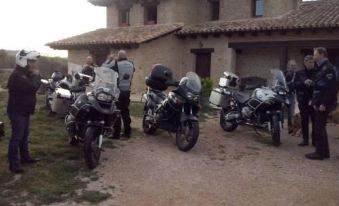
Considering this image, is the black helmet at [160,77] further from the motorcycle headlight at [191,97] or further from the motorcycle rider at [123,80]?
the motorcycle headlight at [191,97]

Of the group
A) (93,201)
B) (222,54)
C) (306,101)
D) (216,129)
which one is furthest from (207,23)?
(93,201)

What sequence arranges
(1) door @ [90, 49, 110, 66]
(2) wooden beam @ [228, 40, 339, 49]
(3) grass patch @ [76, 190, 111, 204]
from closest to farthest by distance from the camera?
(3) grass patch @ [76, 190, 111, 204] < (2) wooden beam @ [228, 40, 339, 49] < (1) door @ [90, 49, 110, 66]

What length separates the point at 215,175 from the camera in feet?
19.6

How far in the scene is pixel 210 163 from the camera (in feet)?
21.8

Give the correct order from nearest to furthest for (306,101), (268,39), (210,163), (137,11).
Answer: (210,163)
(306,101)
(268,39)
(137,11)

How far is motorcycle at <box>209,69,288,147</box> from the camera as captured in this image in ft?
27.5

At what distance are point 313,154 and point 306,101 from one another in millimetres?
1287

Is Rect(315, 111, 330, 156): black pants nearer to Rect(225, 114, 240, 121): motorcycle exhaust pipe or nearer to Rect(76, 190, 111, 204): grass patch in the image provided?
Rect(225, 114, 240, 121): motorcycle exhaust pipe

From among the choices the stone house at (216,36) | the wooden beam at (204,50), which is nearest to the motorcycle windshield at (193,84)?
the stone house at (216,36)

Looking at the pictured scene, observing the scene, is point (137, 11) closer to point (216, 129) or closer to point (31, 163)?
point (216, 129)

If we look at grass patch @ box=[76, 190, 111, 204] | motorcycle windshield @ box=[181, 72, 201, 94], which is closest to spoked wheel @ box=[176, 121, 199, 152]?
motorcycle windshield @ box=[181, 72, 201, 94]

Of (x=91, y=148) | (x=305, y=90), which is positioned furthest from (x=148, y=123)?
(x=305, y=90)

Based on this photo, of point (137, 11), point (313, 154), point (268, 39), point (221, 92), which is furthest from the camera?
point (137, 11)

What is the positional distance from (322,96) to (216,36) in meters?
12.1
